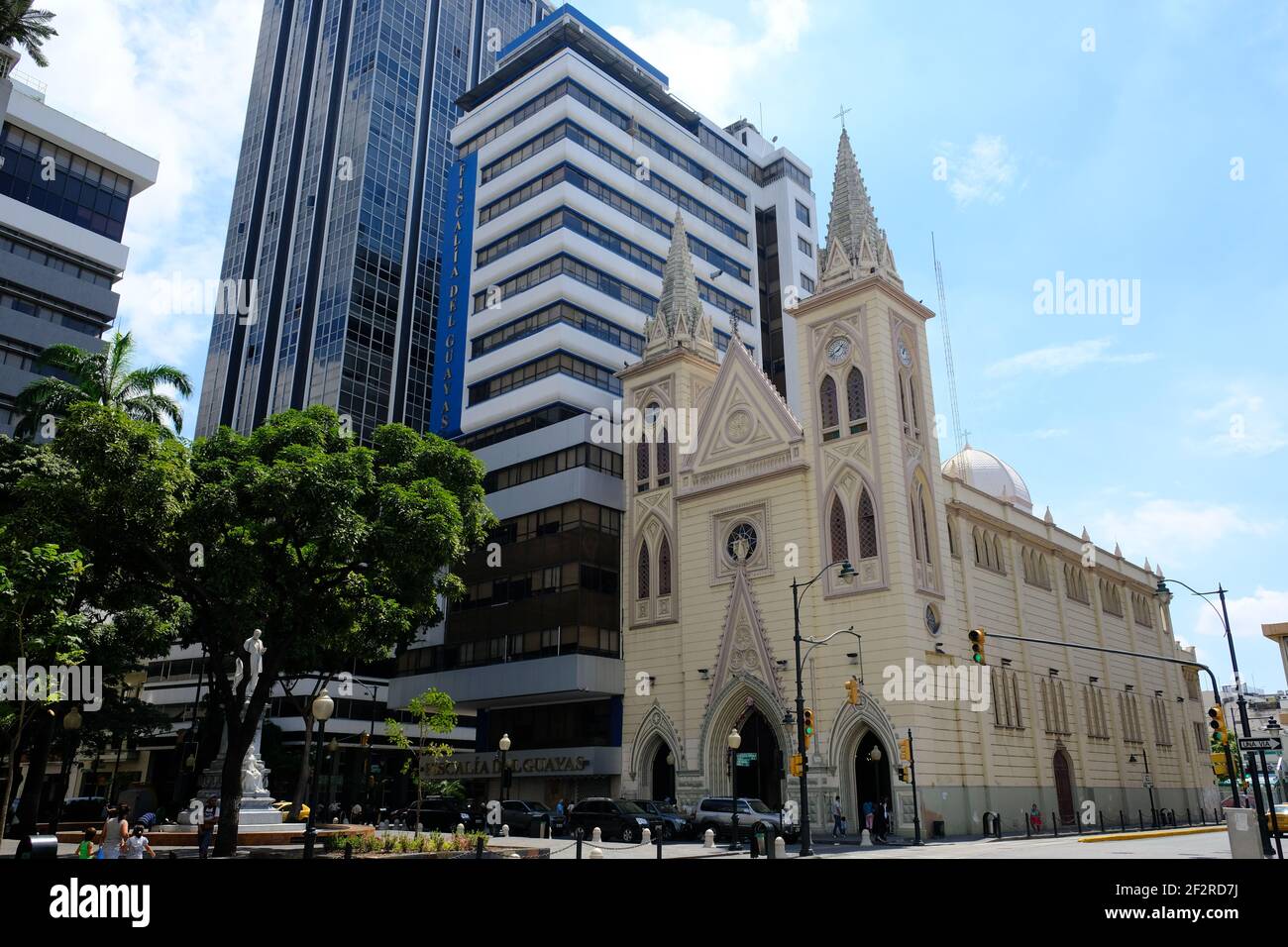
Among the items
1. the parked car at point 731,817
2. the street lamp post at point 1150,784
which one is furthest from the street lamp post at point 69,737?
the street lamp post at point 1150,784

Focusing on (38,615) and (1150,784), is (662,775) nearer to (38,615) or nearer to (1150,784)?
(1150,784)

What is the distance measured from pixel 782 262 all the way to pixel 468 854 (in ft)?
221

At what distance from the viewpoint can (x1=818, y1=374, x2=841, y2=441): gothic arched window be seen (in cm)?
4578

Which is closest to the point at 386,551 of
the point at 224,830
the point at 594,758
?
the point at 224,830

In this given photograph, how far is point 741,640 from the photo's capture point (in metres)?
45.7

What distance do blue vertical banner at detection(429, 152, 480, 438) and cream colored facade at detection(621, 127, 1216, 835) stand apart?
16.3 m

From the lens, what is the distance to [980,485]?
61000 millimetres

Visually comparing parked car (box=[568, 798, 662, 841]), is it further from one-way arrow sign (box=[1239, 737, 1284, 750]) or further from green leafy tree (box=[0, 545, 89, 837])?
one-way arrow sign (box=[1239, 737, 1284, 750])

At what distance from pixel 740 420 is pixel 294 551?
27.9 metres

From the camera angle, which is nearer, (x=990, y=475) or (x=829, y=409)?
(x=829, y=409)

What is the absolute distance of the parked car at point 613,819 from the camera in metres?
36.2

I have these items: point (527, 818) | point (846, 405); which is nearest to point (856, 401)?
point (846, 405)

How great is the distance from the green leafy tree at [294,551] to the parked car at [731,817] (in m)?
14.0

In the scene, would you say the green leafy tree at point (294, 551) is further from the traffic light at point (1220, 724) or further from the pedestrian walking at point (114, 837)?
the traffic light at point (1220, 724)
